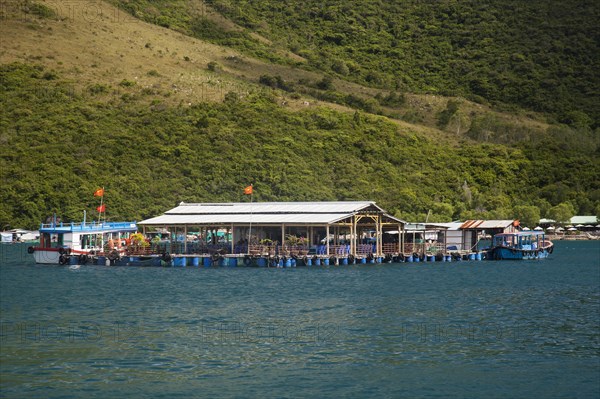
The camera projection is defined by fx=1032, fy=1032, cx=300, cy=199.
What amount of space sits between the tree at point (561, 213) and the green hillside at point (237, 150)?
30cm

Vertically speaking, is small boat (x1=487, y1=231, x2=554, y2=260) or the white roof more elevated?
the white roof

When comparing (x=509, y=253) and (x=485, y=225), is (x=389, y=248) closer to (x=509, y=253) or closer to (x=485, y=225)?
(x=485, y=225)

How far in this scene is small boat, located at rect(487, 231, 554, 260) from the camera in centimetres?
9675

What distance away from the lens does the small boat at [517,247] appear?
96.8m

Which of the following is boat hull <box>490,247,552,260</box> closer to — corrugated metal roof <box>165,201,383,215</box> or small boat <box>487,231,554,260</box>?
small boat <box>487,231,554,260</box>

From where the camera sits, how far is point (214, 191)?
137 m

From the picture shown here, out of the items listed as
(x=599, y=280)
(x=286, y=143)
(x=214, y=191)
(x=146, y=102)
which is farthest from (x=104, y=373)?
(x=146, y=102)

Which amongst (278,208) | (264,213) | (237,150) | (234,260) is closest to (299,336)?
(234,260)

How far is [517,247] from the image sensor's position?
9794 centimetres

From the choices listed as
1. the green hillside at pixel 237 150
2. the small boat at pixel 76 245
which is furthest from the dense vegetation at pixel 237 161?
the small boat at pixel 76 245

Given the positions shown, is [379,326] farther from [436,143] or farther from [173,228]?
[436,143]

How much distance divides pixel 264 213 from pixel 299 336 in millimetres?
43178

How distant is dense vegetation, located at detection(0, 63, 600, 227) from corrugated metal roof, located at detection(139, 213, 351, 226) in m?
43.4

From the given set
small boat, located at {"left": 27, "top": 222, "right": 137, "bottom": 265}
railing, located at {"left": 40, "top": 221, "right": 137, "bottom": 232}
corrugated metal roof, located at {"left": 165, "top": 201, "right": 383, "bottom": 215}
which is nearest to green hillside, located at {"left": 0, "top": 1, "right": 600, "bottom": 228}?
railing, located at {"left": 40, "top": 221, "right": 137, "bottom": 232}
